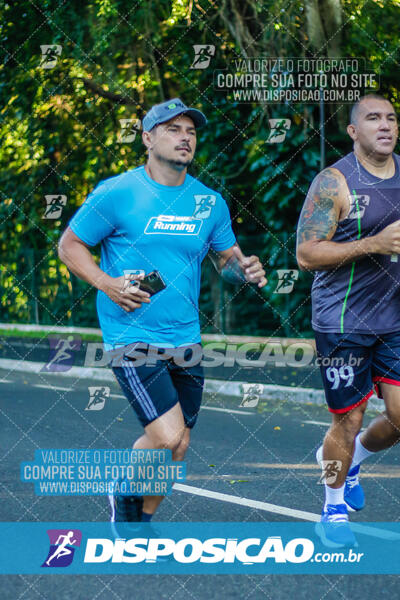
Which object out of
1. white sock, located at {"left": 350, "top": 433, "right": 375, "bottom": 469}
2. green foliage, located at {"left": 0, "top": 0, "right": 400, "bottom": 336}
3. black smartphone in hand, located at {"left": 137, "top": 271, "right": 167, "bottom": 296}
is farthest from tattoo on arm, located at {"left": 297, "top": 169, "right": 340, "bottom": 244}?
green foliage, located at {"left": 0, "top": 0, "right": 400, "bottom": 336}

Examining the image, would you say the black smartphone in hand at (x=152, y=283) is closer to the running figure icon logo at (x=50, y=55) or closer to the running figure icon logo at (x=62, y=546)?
the running figure icon logo at (x=62, y=546)

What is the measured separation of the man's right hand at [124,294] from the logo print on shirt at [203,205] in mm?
499

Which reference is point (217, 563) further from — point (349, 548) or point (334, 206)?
point (334, 206)

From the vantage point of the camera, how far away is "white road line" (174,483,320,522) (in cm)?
500

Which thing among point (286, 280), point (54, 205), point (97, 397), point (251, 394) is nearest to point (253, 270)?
point (251, 394)

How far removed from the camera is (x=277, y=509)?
515 centimetres

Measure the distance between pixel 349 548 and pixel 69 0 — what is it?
11759mm

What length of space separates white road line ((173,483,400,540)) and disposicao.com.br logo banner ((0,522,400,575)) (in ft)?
0.03

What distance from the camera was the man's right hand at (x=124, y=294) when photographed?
13.0 feet

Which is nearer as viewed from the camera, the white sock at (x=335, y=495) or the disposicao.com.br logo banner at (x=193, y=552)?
the disposicao.com.br logo banner at (x=193, y=552)

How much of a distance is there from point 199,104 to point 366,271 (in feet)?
33.8

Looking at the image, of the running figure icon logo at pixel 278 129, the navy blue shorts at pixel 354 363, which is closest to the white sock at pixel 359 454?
the navy blue shorts at pixel 354 363

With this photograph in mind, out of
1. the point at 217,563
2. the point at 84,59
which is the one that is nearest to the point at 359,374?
the point at 217,563

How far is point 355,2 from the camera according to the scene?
12.3 metres
